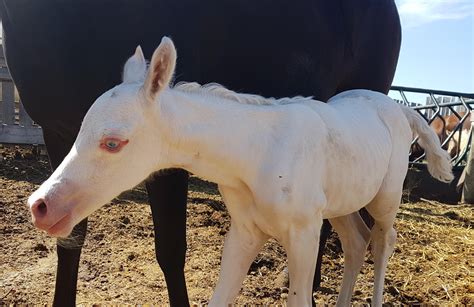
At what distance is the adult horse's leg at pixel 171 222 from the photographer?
6.75 ft

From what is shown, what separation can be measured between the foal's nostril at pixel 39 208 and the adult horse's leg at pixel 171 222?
670 mm

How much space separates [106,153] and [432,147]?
157 centimetres

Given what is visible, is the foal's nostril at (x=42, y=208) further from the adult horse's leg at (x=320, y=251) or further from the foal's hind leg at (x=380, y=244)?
the adult horse's leg at (x=320, y=251)

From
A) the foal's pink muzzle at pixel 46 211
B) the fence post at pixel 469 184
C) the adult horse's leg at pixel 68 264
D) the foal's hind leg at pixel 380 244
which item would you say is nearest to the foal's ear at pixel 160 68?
the foal's pink muzzle at pixel 46 211

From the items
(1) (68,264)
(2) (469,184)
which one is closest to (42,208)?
(1) (68,264)

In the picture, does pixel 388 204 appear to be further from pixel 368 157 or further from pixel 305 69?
pixel 305 69

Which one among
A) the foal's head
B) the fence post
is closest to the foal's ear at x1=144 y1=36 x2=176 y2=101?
the foal's head

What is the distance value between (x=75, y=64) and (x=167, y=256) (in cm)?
94

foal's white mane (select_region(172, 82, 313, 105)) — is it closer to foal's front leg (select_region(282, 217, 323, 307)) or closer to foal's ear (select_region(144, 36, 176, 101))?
foal's ear (select_region(144, 36, 176, 101))

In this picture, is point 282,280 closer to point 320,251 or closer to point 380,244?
point 320,251

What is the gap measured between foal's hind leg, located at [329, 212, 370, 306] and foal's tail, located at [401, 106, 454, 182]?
1.50 feet

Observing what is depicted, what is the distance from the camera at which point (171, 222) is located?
2.13m

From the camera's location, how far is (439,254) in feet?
11.7

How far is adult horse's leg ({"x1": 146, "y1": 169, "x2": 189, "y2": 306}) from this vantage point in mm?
2057
